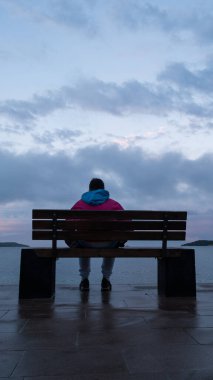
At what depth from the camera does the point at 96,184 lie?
791 centimetres

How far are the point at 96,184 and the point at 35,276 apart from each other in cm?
177

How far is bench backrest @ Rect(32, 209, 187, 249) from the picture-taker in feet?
22.6

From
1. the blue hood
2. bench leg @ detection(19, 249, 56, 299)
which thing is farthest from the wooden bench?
the blue hood

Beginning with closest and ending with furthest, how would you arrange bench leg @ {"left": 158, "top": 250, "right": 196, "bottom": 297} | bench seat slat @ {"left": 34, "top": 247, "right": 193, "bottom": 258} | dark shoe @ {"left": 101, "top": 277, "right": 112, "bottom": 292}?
1. bench seat slat @ {"left": 34, "top": 247, "right": 193, "bottom": 258}
2. bench leg @ {"left": 158, "top": 250, "right": 196, "bottom": 297}
3. dark shoe @ {"left": 101, "top": 277, "right": 112, "bottom": 292}

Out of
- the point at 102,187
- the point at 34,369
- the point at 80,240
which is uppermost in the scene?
the point at 102,187

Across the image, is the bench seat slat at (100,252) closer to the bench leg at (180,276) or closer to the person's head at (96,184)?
the bench leg at (180,276)

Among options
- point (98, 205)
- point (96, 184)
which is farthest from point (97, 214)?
point (96, 184)

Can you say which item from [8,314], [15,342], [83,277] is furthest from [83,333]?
[83,277]

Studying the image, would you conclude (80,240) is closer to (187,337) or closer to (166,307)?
(166,307)

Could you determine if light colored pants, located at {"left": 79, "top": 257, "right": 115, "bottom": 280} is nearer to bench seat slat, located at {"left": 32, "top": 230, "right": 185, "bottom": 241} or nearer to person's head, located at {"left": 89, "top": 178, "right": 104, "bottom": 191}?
bench seat slat, located at {"left": 32, "top": 230, "right": 185, "bottom": 241}

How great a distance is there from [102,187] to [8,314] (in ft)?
9.91

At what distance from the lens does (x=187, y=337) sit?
423 cm

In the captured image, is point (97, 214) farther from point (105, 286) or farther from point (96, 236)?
point (105, 286)

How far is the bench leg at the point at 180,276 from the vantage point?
7.20m
